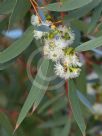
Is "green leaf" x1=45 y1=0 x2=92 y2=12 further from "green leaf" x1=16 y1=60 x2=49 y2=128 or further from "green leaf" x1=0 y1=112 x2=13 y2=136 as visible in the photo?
"green leaf" x1=0 y1=112 x2=13 y2=136

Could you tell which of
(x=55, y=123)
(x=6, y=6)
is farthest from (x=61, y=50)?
(x=55, y=123)

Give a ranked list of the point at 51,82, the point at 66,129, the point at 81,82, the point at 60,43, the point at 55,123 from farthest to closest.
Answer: the point at 55,123 → the point at 66,129 → the point at 81,82 → the point at 51,82 → the point at 60,43

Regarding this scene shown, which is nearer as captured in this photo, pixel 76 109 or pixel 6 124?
pixel 76 109

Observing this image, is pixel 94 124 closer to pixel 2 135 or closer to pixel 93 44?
pixel 2 135

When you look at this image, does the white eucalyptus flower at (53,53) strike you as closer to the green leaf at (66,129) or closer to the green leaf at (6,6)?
the green leaf at (6,6)

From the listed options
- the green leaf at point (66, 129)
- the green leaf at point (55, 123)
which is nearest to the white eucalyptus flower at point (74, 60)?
the green leaf at point (66, 129)

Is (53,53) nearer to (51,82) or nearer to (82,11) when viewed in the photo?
(82,11)

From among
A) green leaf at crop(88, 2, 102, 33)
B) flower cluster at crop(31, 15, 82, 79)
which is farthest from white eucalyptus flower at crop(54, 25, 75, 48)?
green leaf at crop(88, 2, 102, 33)

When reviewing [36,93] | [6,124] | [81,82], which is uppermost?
[36,93]
